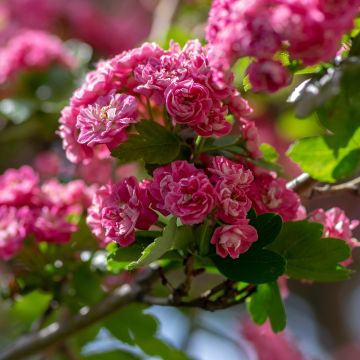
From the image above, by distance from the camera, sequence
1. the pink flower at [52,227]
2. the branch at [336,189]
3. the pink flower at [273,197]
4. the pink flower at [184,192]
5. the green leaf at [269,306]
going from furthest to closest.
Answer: the pink flower at [52,227]
the branch at [336,189]
the green leaf at [269,306]
the pink flower at [273,197]
the pink flower at [184,192]

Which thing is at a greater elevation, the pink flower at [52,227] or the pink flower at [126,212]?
the pink flower at [126,212]

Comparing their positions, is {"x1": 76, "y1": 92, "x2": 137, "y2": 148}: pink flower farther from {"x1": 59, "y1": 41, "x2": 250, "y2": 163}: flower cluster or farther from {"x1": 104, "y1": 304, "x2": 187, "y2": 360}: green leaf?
{"x1": 104, "y1": 304, "x2": 187, "y2": 360}: green leaf

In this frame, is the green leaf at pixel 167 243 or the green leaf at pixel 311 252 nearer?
the green leaf at pixel 167 243

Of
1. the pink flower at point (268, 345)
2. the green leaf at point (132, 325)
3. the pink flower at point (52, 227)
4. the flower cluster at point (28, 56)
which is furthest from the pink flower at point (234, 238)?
the flower cluster at point (28, 56)

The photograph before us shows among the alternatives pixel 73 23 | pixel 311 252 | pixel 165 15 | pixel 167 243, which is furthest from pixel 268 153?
pixel 73 23

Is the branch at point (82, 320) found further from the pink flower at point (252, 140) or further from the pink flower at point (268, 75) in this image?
the pink flower at point (268, 75)

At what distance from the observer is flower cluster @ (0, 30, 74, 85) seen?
2557mm

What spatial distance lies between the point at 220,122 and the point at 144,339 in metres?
0.73

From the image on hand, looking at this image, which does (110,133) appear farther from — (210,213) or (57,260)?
(57,260)

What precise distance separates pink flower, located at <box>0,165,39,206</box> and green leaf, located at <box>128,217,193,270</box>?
1.75ft

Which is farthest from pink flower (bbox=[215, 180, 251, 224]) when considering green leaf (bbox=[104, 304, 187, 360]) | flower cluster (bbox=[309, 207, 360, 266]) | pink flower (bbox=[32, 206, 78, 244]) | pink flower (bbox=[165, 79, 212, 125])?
green leaf (bbox=[104, 304, 187, 360])

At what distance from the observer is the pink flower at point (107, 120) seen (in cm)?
122

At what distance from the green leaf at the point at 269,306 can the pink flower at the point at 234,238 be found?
197mm

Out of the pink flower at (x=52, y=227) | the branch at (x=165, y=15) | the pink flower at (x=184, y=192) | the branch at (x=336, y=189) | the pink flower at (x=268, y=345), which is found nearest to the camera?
the pink flower at (x=184, y=192)
